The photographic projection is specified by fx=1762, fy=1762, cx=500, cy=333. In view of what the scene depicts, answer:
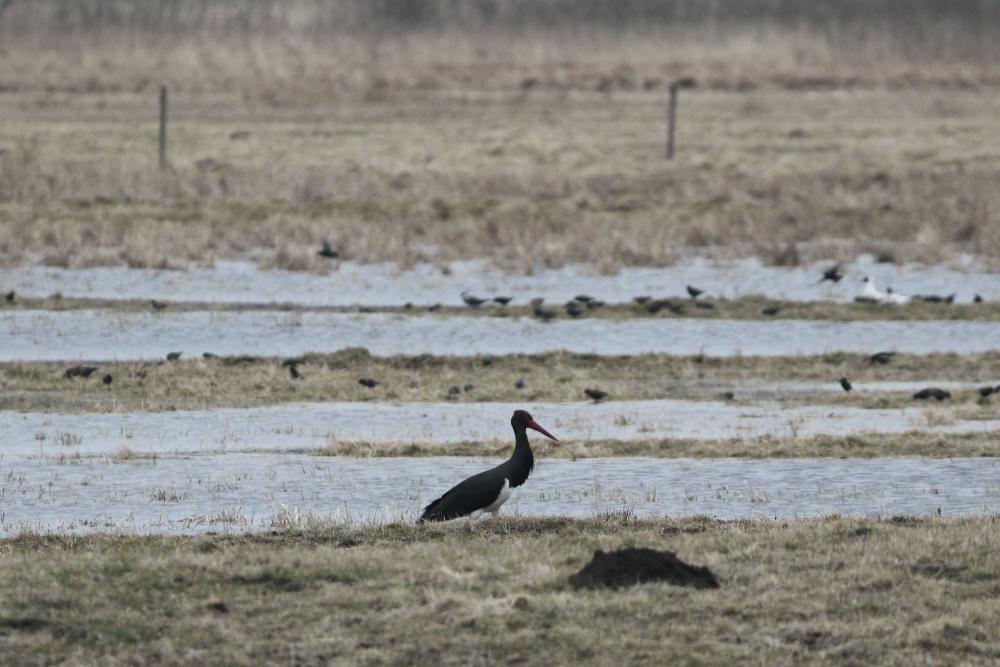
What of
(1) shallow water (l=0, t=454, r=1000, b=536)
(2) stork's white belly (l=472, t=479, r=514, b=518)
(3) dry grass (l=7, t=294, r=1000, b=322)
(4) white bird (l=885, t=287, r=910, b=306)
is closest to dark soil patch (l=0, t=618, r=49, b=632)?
(1) shallow water (l=0, t=454, r=1000, b=536)

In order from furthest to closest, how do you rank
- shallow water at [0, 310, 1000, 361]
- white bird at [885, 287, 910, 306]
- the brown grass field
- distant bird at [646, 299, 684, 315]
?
1. the brown grass field
2. white bird at [885, 287, 910, 306]
3. distant bird at [646, 299, 684, 315]
4. shallow water at [0, 310, 1000, 361]

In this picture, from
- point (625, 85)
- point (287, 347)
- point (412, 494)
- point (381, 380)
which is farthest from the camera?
point (625, 85)

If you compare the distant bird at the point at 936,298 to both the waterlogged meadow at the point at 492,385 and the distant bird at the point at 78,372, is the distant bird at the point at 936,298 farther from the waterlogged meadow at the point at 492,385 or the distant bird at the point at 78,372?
the distant bird at the point at 78,372

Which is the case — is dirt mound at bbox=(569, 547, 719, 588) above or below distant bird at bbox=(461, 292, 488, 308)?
above

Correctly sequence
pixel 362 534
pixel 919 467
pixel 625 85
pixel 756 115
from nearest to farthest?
pixel 362 534
pixel 919 467
pixel 756 115
pixel 625 85

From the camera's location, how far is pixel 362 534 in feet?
37.8

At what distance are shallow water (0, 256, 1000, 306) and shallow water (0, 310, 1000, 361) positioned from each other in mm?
2181

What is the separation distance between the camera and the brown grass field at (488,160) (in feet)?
104

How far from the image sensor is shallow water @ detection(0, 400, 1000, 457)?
1647cm

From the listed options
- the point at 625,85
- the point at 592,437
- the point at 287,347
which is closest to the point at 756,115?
the point at 625,85

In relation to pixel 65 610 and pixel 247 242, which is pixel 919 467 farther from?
pixel 247 242

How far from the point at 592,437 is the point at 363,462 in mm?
2554

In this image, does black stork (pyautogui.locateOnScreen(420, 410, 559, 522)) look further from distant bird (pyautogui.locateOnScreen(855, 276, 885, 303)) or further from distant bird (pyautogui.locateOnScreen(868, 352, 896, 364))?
distant bird (pyautogui.locateOnScreen(855, 276, 885, 303))

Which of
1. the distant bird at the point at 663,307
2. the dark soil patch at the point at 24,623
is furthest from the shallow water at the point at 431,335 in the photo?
the dark soil patch at the point at 24,623
